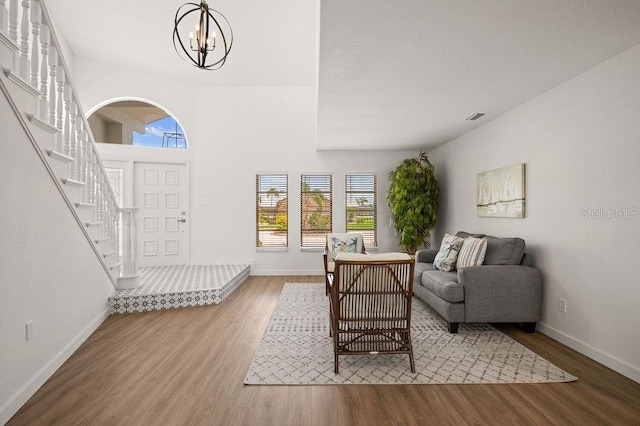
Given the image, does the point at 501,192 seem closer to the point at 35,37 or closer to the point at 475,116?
the point at 475,116

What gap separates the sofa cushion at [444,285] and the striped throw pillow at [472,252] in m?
0.20

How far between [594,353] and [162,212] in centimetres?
638

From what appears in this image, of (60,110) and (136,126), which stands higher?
(136,126)

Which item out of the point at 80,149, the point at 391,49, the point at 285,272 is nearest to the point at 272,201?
the point at 285,272

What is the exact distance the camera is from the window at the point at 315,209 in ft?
19.9

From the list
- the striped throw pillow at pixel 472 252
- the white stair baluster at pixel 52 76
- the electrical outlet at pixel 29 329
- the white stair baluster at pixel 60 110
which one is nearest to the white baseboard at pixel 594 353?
the striped throw pillow at pixel 472 252

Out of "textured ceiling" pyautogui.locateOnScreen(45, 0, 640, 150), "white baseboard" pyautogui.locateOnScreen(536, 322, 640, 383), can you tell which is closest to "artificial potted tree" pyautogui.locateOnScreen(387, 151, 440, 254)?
"textured ceiling" pyautogui.locateOnScreen(45, 0, 640, 150)

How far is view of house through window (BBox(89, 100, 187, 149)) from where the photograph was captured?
5.55 m

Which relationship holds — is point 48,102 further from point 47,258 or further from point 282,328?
point 282,328

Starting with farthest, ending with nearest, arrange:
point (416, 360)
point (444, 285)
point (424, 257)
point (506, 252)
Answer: point (424, 257), point (506, 252), point (444, 285), point (416, 360)

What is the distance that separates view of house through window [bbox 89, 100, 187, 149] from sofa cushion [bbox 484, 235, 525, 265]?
5.57m

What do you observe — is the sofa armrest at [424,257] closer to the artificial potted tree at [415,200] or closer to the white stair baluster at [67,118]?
the artificial potted tree at [415,200]

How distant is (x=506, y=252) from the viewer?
127 inches

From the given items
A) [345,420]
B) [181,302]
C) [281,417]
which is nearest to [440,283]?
[345,420]
